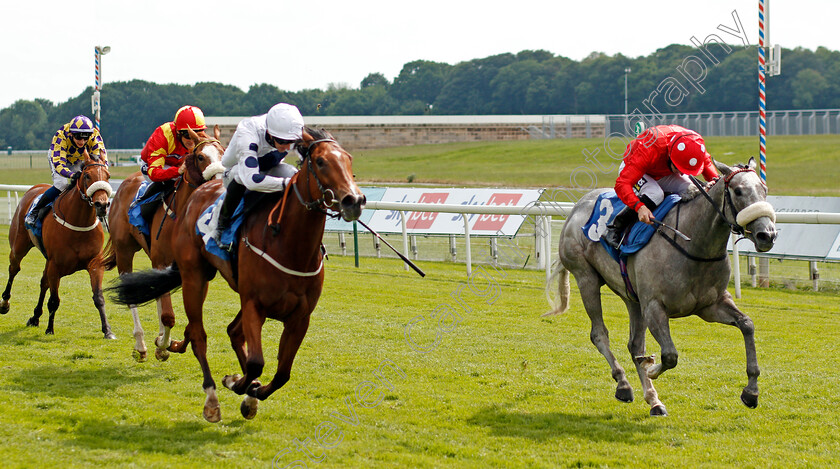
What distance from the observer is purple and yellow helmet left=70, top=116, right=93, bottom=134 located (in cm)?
806

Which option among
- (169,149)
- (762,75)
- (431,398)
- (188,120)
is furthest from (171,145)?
(762,75)

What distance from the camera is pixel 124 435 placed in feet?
15.9

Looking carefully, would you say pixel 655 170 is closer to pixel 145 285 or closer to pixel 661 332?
pixel 661 332

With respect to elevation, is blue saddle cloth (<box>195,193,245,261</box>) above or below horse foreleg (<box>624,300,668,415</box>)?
above

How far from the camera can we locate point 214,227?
5.30m

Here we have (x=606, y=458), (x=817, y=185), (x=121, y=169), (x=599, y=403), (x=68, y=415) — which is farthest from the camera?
(x=121, y=169)

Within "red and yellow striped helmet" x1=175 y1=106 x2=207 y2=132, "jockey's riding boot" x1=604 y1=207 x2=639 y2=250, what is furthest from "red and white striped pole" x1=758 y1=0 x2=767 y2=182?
"red and yellow striped helmet" x1=175 y1=106 x2=207 y2=132

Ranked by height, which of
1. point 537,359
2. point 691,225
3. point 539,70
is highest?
point 539,70

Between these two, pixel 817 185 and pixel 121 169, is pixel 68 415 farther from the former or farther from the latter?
pixel 121 169

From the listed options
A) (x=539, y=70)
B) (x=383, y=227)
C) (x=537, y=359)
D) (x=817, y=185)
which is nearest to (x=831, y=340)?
(x=537, y=359)

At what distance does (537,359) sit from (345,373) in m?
1.60

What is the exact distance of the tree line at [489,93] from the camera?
1511 inches

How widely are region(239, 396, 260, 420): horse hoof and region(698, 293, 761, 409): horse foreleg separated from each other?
2824 mm

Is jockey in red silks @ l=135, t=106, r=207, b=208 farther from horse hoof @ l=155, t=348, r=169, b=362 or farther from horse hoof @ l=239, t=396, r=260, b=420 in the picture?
horse hoof @ l=239, t=396, r=260, b=420
